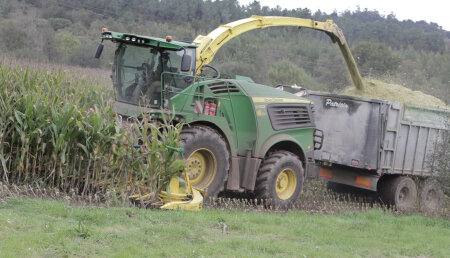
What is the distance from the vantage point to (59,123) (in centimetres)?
767

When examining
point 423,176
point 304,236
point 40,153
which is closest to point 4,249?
point 40,153

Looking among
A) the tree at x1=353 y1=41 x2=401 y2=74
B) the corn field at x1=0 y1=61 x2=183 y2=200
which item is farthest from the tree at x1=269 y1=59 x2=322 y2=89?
the corn field at x1=0 y1=61 x2=183 y2=200

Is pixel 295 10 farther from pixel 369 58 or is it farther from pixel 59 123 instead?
pixel 59 123

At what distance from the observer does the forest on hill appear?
2730cm

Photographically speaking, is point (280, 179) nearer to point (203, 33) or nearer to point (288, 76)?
point (288, 76)

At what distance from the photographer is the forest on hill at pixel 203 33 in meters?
27.3

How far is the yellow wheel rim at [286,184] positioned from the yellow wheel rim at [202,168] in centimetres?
166

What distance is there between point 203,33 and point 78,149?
29.4 m

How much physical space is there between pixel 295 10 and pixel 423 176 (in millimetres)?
44197

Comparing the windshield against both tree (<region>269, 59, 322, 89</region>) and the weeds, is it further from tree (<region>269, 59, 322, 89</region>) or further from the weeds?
tree (<region>269, 59, 322, 89</region>)

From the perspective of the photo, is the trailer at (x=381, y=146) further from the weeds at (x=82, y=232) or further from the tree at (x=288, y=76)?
the tree at (x=288, y=76)

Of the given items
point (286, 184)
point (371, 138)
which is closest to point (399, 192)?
point (371, 138)

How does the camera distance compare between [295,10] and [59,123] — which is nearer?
[59,123]

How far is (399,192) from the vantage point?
11.8 m
